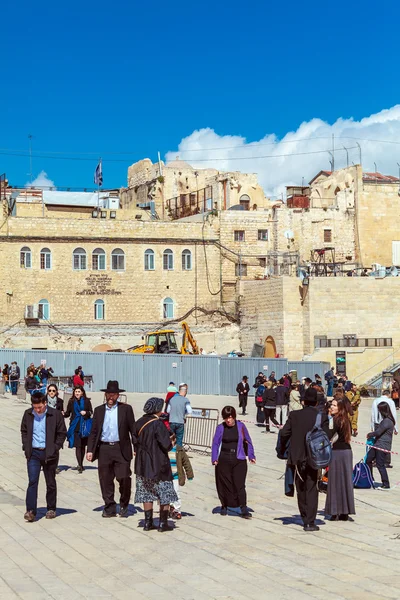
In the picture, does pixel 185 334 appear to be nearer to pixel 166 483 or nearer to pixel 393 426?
pixel 393 426

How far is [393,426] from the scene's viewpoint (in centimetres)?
1355

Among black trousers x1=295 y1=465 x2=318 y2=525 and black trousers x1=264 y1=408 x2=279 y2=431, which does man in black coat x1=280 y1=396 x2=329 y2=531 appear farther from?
black trousers x1=264 y1=408 x2=279 y2=431

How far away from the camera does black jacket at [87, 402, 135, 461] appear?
10141 mm

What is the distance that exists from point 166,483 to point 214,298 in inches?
1496

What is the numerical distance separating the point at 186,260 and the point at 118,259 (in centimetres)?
345

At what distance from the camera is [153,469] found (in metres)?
9.56

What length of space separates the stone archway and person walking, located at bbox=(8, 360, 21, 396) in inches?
511

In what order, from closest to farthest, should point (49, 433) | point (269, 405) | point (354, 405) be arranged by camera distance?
point (49, 433) < point (354, 405) < point (269, 405)

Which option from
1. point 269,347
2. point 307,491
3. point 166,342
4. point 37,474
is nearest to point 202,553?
point 307,491

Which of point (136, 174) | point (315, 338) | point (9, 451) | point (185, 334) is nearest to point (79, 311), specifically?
point (185, 334)

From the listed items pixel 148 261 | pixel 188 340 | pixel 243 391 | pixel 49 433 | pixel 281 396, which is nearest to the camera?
pixel 49 433

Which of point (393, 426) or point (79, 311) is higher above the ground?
point (79, 311)

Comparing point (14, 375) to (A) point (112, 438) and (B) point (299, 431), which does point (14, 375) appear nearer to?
(A) point (112, 438)

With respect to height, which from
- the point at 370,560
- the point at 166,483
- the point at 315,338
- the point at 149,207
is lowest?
the point at 370,560
